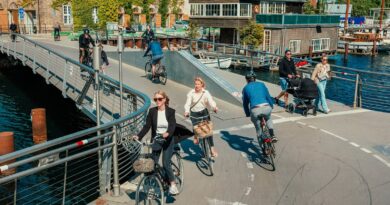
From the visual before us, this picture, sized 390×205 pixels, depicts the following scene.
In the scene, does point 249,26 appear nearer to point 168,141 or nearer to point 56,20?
point 56,20

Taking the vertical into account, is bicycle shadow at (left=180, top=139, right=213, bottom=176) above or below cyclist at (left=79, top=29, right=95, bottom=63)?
below

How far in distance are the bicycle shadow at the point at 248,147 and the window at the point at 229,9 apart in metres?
42.8

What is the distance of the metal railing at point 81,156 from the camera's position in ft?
21.7

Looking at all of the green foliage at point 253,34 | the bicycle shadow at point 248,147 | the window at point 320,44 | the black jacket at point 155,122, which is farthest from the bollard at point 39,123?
the window at point 320,44

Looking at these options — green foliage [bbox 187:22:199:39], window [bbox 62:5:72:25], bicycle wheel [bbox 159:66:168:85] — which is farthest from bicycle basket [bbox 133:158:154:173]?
window [bbox 62:5:72:25]

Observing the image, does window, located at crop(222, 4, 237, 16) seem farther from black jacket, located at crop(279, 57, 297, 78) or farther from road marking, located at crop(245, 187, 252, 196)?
road marking, located at crop(245, 187, 252, 196)

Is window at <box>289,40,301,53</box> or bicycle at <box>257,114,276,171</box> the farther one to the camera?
window at <box>289,40,301,53</box>

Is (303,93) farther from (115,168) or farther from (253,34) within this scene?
(253,34)

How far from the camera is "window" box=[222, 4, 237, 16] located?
5343 centimetres

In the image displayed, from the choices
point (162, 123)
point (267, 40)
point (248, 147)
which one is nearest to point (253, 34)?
point (267, 40)

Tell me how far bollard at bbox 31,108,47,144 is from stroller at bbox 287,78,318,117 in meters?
9.52

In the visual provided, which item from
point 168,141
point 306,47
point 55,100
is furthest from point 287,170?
point 306,47

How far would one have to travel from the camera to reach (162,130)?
7.63 m

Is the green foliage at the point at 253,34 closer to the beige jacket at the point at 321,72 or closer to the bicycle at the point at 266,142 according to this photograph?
the beige jacket at the point at 321,72
